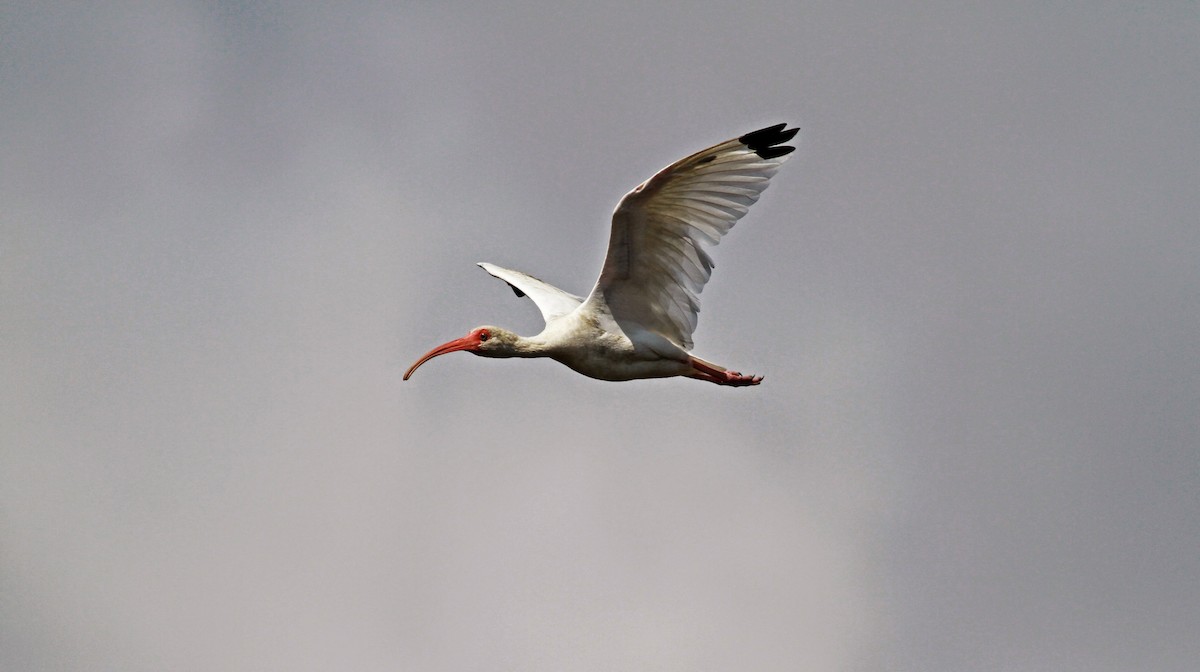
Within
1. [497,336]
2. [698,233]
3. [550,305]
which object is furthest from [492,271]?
[698,233]

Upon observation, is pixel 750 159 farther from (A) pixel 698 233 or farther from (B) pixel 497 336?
(B) pixel 497 336

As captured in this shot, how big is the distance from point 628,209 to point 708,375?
162 inches

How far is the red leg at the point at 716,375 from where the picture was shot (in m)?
24.5

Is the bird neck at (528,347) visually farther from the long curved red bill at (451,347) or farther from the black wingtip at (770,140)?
Result: the black wingtip at (770,140)

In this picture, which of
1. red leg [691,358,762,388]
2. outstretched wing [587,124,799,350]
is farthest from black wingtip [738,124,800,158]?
red leg [691,358,762,388]

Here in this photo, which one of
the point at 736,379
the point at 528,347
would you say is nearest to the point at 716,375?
the point at 736,379

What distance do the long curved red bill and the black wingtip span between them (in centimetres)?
577

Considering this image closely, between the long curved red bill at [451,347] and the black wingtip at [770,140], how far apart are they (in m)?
5.77

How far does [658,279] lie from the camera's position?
23141mm

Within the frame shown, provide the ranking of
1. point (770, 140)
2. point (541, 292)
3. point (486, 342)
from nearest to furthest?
point (770, 140) → point (486, 342) → point (541, 292)

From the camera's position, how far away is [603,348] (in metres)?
23.5

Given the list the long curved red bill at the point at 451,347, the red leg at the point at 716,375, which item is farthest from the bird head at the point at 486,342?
the red leg at the point at 716,375

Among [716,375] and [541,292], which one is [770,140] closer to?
[716,375]

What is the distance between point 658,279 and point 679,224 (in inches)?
47.5
